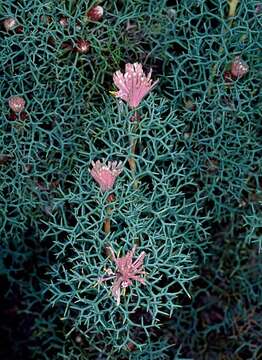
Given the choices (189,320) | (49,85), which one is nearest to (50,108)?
(49,85)

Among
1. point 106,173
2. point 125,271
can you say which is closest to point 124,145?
point 106,173

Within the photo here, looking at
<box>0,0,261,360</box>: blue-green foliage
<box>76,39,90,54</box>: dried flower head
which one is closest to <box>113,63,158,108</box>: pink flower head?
<box>0,0,261,360</box>: blue-green foliage

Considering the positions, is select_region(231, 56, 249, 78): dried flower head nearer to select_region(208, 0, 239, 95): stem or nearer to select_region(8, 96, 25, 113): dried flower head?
select_region(208, 0, 239, 95): stem

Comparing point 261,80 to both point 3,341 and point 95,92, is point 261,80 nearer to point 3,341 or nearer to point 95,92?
point 95,92

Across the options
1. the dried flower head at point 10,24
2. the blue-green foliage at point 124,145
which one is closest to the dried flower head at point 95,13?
the blue-green foliage at point 124,145

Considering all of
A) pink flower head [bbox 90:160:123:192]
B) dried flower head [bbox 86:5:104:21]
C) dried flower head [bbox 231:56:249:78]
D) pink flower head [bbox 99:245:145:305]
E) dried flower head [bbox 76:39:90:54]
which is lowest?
pink flower head [bbox 99:245:145:305]

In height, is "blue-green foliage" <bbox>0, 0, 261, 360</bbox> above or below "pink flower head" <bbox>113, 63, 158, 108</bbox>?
below
